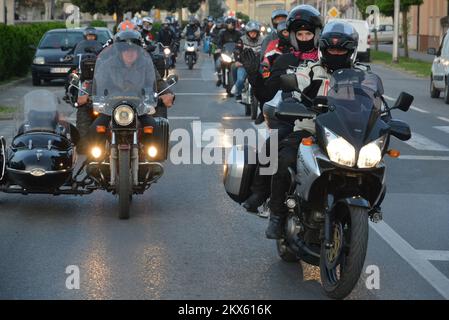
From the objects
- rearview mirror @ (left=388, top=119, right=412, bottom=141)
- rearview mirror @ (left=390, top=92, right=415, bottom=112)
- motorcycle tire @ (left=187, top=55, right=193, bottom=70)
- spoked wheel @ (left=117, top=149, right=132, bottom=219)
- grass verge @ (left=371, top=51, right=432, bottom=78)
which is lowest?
grass verge @ (left=371, top=51, right=432, bottom=78)

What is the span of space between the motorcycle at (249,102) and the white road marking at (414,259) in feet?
34.1

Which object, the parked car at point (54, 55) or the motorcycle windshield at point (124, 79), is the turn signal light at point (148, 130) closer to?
the motorcycle windshield at point (124, 79)

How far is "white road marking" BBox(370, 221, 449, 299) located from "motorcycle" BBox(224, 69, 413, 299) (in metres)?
0.73

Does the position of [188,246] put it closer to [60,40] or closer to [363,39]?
[60,40]

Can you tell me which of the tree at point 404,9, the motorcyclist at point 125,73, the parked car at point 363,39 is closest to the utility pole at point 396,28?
the parked car at point 363,39

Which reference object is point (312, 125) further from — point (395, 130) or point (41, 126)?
point (41, 126)

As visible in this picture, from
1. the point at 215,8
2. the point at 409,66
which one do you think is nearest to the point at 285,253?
the point at 409,66

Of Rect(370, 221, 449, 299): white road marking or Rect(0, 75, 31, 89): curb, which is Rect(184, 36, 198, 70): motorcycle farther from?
Rect(370, 221, 449, 299): white road marking

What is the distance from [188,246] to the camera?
8477 millimetres

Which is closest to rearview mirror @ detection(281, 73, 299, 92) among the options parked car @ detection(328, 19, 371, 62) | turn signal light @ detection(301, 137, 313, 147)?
turn signal light @ detection(301, 137, 313, 147)

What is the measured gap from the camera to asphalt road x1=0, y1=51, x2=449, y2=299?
699 cm

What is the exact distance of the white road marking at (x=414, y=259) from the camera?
7215 millimetres

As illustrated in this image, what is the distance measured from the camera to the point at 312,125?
7.21 m

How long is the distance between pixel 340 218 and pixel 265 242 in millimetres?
2109
